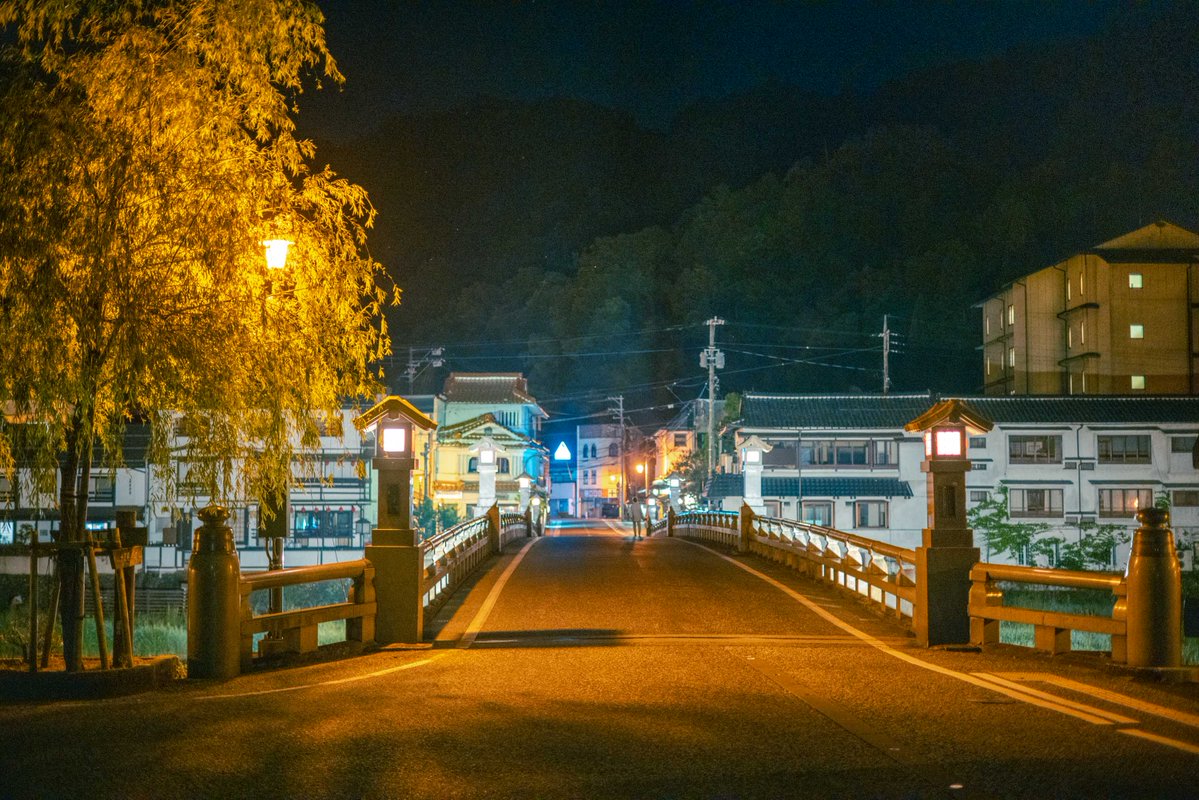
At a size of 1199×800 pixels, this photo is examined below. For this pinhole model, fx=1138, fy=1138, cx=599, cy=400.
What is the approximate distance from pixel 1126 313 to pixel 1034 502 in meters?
9.88

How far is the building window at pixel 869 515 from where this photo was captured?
52.2m

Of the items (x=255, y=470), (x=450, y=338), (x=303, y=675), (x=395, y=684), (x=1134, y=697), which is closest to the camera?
(x=1134, y=697)

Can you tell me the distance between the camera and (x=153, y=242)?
32.3 ft

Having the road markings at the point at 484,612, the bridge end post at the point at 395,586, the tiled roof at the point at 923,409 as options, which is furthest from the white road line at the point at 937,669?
the tiled roof at the point at 923,409

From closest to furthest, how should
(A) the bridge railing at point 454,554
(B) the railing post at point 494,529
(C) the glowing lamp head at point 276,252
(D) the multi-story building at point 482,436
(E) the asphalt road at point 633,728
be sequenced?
(E) the asphalt road at point 633,728, (C) the glowing lamp head at point 276,252, (A) the bridge railing at point 454,554, (B) the railing post at point 494,529, (D) the multi-story building at point 482,436

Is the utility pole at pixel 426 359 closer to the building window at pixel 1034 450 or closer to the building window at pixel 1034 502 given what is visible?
the building window at pixel 1034 450

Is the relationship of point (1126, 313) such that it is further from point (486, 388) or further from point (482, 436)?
point (486, 388)

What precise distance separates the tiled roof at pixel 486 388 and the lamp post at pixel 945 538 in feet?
202

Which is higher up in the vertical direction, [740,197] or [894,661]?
[740,197]

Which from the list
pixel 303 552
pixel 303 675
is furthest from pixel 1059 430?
pixel 303 675

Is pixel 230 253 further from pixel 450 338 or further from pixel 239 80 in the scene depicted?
pixel 450 338

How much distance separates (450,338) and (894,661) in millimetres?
79254

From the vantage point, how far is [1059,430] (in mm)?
50594

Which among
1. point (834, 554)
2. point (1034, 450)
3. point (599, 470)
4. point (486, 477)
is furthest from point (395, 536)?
point (599, 470)
